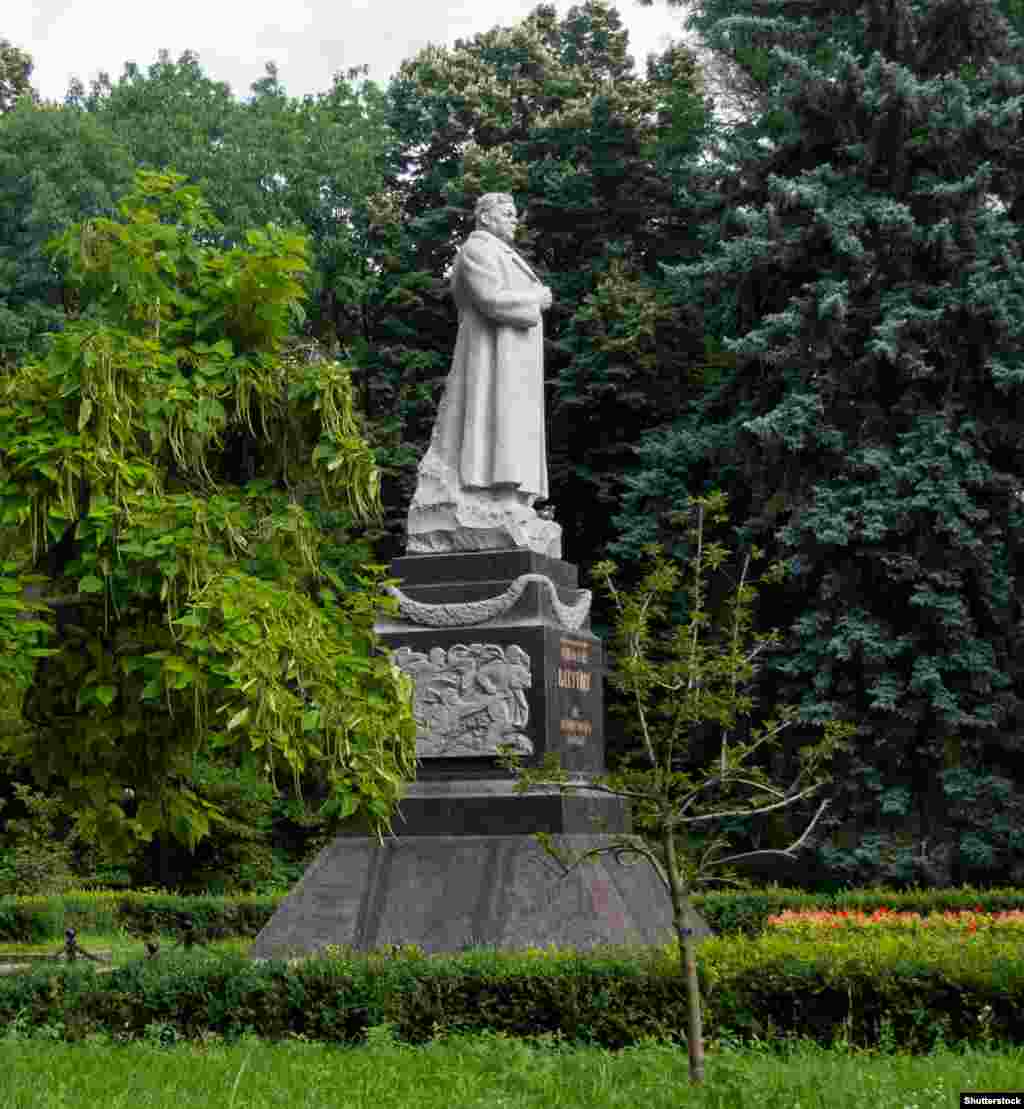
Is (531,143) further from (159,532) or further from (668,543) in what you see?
(159,532)

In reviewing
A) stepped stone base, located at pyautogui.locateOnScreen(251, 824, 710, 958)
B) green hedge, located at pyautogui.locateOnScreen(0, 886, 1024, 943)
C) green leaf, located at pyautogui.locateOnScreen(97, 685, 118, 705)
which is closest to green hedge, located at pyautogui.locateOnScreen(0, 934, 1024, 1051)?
stepped stone base, located at pyautogui.locateOnScreen(251, 824, 710, 958)

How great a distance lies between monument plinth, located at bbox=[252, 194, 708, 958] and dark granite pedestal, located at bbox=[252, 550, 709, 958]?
0.4 inches

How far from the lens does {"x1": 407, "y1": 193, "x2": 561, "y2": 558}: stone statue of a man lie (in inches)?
507

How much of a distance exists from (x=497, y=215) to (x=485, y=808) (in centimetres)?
498

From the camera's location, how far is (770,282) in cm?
2223

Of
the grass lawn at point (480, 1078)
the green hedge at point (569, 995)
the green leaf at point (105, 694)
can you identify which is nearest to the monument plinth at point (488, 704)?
the green hedge at point (569, 995)

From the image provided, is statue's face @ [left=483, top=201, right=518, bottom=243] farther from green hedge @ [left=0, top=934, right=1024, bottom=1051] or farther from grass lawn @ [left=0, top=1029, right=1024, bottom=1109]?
grass lawn @ [left=0, top=1029, right=1024, bottom=1109]

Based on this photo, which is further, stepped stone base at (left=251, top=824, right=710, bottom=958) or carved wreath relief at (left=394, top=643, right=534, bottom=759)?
carved wreath relief at (left=394, top=643, right=534, bottom=759)

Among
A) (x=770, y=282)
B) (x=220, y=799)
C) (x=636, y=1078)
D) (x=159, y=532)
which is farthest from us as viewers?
(x=220, y=799)

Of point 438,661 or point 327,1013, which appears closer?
point 327,1013

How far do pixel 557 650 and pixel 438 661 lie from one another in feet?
2.80

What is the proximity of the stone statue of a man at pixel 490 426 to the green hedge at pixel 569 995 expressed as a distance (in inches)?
161

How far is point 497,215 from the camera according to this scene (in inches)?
543

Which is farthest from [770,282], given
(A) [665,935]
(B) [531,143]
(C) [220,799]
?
(A) [665,935]
